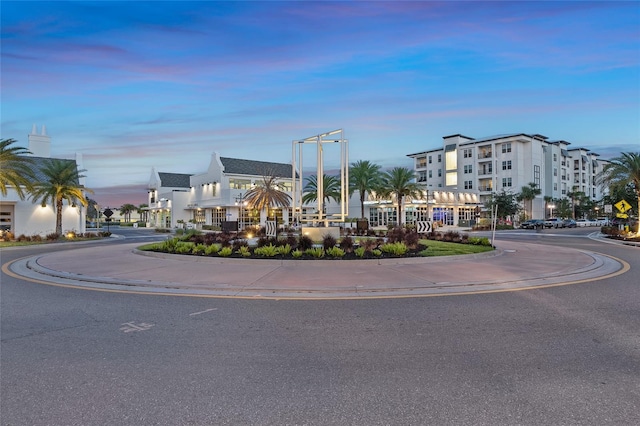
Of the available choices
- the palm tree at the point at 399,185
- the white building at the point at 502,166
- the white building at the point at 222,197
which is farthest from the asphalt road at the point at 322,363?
the white building at the point at 502,166

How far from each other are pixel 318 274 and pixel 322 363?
6661 millimetres

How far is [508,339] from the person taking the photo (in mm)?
5508

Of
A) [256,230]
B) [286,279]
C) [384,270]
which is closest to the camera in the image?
[286,279]

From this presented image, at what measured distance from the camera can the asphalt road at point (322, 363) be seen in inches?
139

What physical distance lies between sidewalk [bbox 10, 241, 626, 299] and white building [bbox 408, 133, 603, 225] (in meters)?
60.8

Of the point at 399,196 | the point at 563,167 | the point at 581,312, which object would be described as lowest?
the point at 581,312

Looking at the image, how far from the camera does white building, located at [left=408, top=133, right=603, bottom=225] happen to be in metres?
78.8

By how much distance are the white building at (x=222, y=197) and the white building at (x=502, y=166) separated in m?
31.3

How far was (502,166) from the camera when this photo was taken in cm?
8019

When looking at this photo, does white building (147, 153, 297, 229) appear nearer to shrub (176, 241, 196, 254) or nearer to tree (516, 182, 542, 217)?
shrub (176, 241, 196, 254)

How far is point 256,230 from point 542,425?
84.9 ft

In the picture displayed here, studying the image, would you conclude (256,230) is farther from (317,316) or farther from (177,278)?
(317,316)

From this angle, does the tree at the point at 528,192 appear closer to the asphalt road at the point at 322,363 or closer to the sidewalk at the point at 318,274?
the sidewalk at the point at 318,274

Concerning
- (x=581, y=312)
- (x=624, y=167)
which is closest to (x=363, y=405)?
(x=581, y=312)
